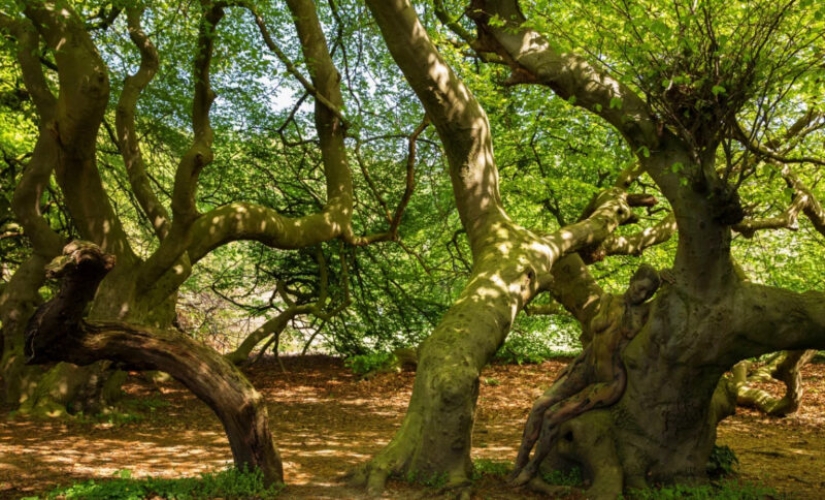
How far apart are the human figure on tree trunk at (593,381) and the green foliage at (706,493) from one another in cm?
91

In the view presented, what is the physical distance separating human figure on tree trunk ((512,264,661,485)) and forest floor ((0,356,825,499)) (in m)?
0.47

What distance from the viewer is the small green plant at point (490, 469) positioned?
7328mm

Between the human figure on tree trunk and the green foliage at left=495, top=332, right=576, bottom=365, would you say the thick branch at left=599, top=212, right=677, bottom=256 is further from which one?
the green foliage at left=495, top=332, right=576, bottom=365

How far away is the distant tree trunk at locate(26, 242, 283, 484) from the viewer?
4.66m

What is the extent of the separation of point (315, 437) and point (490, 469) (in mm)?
3283

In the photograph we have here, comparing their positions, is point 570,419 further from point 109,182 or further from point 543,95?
point 109,182

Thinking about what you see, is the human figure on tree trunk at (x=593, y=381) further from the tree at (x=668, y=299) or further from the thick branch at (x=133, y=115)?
the thick branch at (x=133, y=115)

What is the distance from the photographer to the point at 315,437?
996cm

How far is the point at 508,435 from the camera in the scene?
10398 mm

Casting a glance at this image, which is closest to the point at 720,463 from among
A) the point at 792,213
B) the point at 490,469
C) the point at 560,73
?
the point at 490,469

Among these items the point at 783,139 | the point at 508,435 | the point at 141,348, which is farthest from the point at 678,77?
the point at 783,139

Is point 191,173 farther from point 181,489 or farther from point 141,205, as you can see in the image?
point 181,489

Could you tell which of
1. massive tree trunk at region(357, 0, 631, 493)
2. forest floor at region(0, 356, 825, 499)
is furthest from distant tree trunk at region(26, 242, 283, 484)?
massive tree trunk at region(357, 0, 631, 493)

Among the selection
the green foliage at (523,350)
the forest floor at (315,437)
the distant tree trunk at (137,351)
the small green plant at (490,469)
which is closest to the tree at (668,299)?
the small green plant at (490,469)
